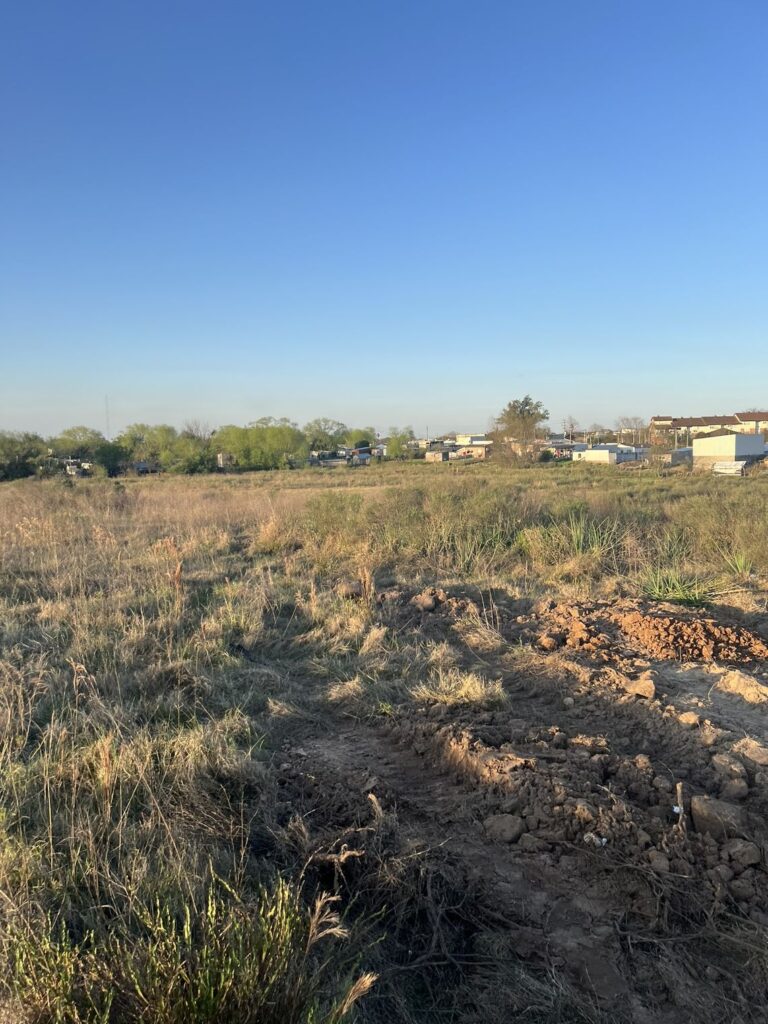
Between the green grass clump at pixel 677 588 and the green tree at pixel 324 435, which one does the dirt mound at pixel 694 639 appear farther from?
the green tree at pixel 324 435

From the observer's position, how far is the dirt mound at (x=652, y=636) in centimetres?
512

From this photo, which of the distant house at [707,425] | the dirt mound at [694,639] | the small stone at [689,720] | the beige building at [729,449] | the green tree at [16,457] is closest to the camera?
the small stone at [689,720]

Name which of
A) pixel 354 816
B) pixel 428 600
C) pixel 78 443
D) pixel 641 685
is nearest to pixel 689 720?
pixel 641 685

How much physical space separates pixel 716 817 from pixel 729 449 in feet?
180

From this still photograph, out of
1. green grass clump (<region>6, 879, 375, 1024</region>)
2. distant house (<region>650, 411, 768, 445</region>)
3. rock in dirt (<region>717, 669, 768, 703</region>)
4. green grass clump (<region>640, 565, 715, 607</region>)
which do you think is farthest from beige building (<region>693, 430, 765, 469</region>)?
green grass clump (<region>6, 879, 375, 1024</region>)

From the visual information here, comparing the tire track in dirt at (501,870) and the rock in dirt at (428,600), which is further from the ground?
the rock in dirt at (428,600)

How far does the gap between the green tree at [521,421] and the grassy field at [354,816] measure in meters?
55.4

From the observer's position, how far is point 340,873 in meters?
2.53

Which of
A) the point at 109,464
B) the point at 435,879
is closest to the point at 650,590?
the point at 435,879

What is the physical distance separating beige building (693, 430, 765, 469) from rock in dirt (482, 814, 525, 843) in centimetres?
4884

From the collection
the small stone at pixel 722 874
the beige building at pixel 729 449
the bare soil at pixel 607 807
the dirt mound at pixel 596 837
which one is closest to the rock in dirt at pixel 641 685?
the bare soil at pixel 607 807

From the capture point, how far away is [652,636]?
212 inches

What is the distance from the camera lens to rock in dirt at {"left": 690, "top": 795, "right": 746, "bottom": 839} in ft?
8.96

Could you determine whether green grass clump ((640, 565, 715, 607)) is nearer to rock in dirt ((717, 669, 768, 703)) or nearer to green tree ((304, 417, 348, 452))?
rock in dirt ((717, 669, 768, 703))
